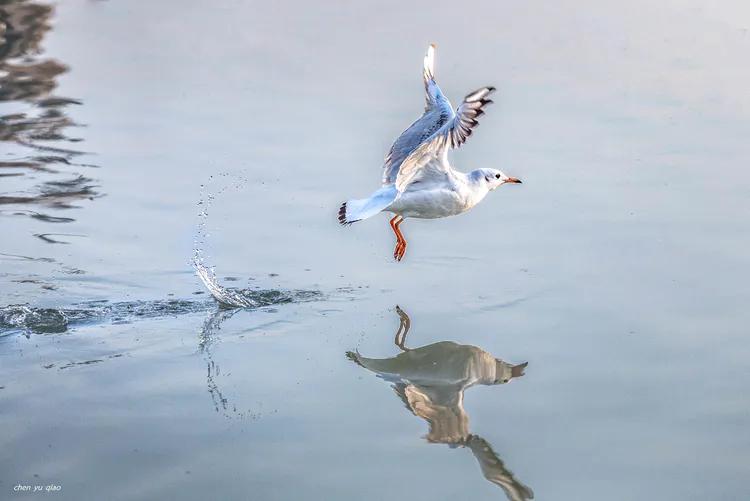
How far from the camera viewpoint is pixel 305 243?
8391mm

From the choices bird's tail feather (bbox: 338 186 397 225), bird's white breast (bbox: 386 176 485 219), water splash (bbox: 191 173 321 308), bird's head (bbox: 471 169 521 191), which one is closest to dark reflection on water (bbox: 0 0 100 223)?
water splash (bbox: 191 173 321 308)

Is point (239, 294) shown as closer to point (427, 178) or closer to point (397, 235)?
point (397, 235)

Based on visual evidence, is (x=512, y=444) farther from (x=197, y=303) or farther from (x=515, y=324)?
(x=197, y=303)

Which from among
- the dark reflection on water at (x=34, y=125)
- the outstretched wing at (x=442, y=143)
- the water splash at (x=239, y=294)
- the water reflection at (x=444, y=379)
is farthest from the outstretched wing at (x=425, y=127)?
the dark reflection on water at (x=34, y=125)

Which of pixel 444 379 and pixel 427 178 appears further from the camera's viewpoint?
pixel 427 178

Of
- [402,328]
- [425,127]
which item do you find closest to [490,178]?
[425,127]

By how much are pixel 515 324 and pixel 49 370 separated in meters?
2.72

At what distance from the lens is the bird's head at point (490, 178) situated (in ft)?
27.9

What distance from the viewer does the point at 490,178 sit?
28.1ft

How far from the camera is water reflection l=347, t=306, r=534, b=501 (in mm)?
5762

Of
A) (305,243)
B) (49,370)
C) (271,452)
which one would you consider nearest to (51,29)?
(305,243)

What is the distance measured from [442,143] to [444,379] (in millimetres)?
1891

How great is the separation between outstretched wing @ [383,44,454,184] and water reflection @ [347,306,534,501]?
54.2 inches

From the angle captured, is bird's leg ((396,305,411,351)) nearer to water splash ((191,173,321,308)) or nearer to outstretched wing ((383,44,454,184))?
water splash ((191,173,321,308))
